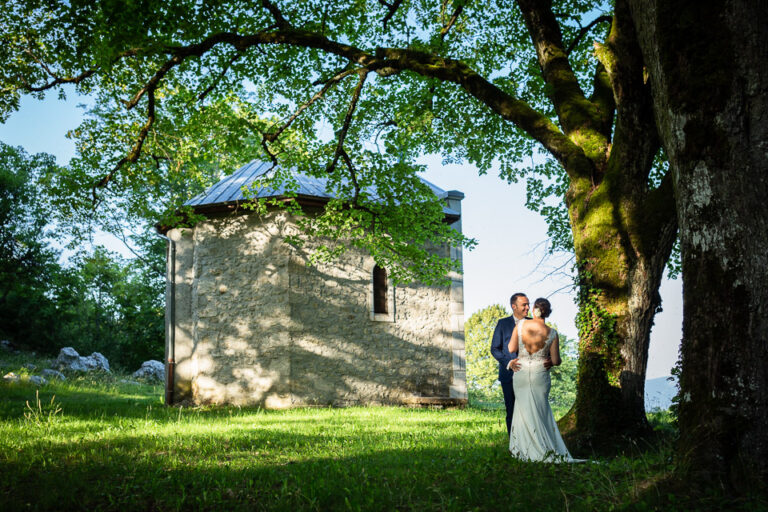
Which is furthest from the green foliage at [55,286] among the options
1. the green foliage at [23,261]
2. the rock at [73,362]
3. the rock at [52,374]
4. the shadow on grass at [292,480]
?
the shadow on grass at [292,480]

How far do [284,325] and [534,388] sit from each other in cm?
844

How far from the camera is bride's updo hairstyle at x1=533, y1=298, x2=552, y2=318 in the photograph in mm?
5949

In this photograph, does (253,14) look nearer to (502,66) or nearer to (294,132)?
(294,132)

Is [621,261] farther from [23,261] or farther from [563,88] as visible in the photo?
[23,261]

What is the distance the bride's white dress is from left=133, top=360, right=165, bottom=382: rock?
20851 millimetres

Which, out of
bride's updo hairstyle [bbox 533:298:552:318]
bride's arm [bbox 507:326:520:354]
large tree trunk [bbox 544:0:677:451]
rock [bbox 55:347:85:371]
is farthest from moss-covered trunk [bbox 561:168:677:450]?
rock [bbox 55:347:85:371]

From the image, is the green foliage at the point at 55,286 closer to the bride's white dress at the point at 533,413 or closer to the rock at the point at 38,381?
the rock at the point at 38,381

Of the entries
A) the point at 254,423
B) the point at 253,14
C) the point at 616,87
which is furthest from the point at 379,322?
the point at 616,87

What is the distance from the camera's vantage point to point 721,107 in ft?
12.7

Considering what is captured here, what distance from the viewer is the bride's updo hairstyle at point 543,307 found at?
595 centimetres

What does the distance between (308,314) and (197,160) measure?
456 cm

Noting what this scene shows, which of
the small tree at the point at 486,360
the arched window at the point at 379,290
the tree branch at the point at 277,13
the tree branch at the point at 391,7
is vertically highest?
the tree branch at the point at 391,7

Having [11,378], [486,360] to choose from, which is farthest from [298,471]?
[486,360]

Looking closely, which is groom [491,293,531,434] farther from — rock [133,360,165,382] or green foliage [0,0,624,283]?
rock [133,360,165,382]
